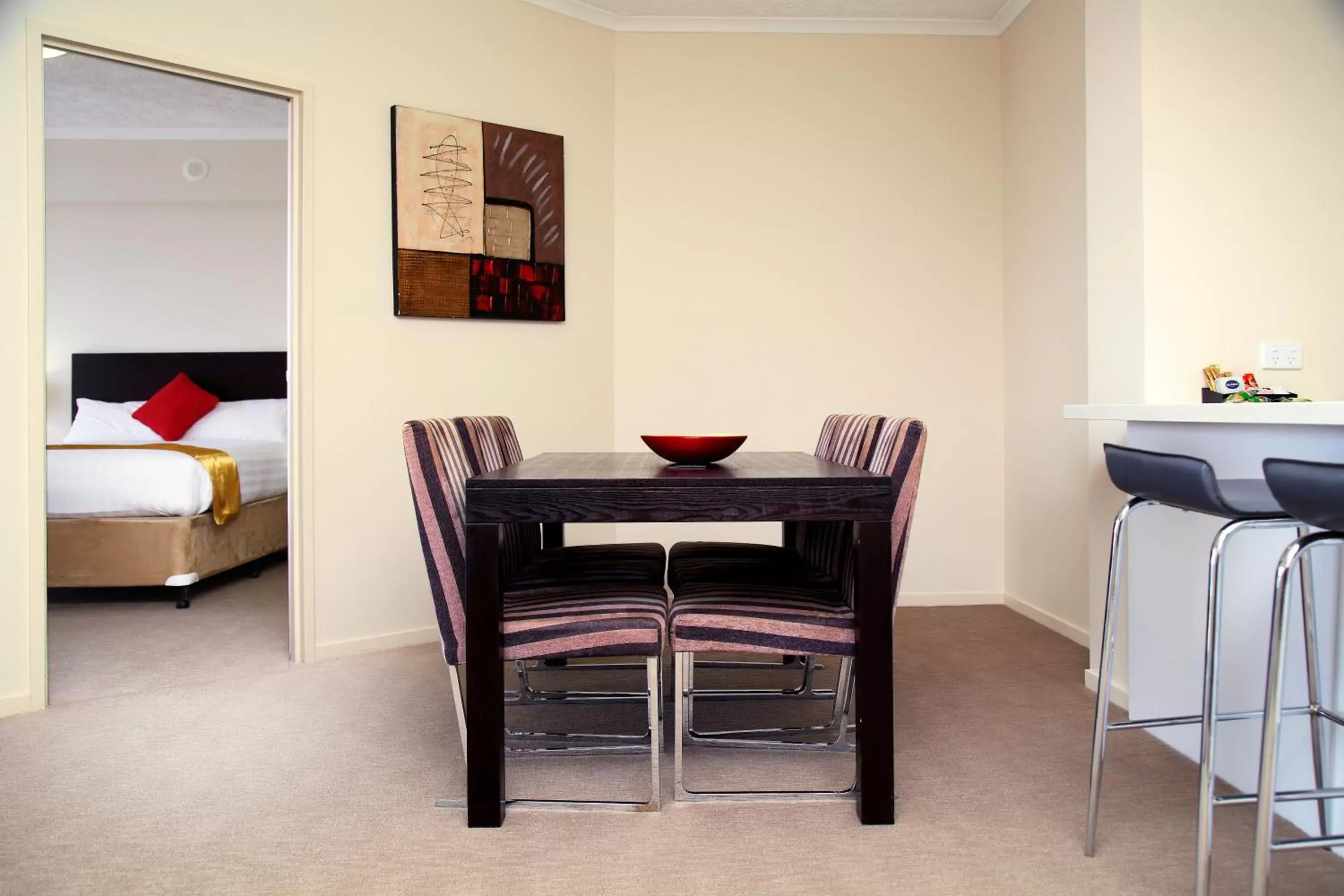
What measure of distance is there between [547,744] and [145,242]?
5722 millimetres

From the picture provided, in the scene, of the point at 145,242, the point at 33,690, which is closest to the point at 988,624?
the point at 33,690

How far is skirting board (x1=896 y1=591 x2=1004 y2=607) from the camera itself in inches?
182

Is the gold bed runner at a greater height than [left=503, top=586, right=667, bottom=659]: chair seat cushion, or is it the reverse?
the gold bed runner

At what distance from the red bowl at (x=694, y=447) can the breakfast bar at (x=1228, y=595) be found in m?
1.00

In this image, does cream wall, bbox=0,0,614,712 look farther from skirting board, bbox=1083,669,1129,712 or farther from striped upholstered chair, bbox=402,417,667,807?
skirting board, bbox=1083,669,1129,712

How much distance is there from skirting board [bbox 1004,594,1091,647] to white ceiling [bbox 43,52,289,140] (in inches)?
189

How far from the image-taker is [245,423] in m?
6.18

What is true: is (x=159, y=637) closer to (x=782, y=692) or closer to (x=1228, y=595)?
(x=782, y=692)

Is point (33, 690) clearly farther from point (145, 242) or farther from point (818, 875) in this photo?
point (145, 242)

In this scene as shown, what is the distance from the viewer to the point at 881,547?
2.13m

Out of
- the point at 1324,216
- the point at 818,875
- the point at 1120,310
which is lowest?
the point at 818,875

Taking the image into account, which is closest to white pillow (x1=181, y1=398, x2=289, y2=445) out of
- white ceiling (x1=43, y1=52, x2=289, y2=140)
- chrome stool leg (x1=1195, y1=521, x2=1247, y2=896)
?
white ceiling (x1=43, y1=52, x2=289, y2=140)

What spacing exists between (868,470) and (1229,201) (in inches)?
53.7

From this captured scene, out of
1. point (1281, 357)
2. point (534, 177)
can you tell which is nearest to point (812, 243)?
point (534, 177)
